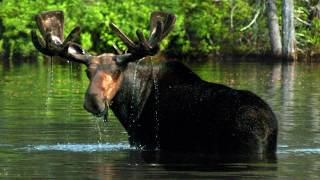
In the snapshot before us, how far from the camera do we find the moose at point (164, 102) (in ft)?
56.0

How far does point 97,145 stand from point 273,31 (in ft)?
147

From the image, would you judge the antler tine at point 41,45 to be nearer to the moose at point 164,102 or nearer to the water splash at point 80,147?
the moose at point 164,102

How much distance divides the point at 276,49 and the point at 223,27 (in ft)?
22.8

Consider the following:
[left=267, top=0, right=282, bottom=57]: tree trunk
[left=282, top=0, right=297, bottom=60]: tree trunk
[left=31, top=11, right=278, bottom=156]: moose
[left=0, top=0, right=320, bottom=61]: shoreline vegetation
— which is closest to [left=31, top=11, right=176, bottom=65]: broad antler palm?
[left=31, top=11, right=278, bottom=156]: moose

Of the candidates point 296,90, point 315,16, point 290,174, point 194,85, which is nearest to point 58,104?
point 296,90

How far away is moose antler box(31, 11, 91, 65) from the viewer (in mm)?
18406

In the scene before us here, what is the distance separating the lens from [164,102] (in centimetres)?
1808

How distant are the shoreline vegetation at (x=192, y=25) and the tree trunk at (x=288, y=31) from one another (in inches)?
47.9

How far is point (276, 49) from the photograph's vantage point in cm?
6350

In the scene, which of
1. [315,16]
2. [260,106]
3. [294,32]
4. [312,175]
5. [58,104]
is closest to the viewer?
[312,175]

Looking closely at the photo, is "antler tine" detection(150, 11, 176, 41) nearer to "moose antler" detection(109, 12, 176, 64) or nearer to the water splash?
"moose antler" detection(109, 12, 176, 64)

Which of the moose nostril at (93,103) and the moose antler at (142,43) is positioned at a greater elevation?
the moose antler at (142,43)

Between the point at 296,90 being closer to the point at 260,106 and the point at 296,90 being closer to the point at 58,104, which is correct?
the point at 58,104

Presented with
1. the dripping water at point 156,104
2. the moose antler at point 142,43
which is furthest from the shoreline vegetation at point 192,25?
the dripping water at point 156,104
